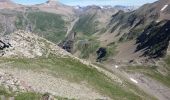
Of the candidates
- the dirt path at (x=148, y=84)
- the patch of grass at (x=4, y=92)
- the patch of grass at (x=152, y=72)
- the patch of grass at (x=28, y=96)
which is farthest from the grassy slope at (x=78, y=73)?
the patch of grass at (x=152, y=72)

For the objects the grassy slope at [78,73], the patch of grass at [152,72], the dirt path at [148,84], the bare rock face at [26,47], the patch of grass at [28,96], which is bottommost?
the patch of grass at [152,72]

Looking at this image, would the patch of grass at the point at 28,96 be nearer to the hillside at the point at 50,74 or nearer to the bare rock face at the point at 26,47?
the hillside at the point at 50,74

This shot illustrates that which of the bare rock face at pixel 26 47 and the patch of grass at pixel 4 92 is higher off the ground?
the patch of grass at pixel 4 92

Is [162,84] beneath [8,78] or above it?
beneath

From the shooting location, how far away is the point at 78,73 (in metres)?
85.7

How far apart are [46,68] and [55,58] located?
7616 mm

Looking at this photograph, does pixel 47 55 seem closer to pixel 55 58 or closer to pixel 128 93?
pixel 55 58

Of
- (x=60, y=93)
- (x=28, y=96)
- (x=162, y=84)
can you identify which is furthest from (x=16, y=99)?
(x=162, y=84)

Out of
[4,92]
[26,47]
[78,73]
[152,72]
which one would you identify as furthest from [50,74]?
A: [152,72]

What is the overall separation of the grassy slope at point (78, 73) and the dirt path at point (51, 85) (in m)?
2.44

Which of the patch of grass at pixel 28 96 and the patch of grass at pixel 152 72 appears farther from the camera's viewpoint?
the patch of grass at pixel 152 72

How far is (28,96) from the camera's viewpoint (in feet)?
210

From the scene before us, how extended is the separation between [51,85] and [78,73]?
12742mm

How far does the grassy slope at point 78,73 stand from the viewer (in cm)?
8144
